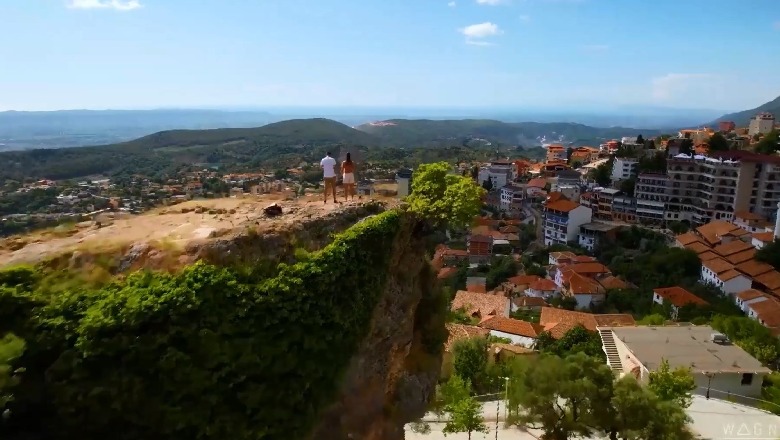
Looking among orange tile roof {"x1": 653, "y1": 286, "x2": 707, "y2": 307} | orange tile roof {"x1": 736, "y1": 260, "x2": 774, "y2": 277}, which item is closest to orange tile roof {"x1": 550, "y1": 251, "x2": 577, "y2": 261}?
orange tile roof {"x1": 653, "y1": 286, "x2": 707, "y2": 307}

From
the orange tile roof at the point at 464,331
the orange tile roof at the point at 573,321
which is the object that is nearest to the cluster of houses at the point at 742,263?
the orange tile roof at the point at 573,321

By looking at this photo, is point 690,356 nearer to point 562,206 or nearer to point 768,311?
point 768,311

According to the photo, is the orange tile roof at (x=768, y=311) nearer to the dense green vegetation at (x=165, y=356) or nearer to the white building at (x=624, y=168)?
the white building at (x=624, y=168)

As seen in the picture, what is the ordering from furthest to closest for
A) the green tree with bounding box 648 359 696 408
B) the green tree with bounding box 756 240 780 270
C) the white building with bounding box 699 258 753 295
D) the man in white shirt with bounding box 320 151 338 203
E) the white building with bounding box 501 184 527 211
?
the white building with bounding box 501 184 527 211
the green tree with bounding box 756 240 780 270
the white building with bounding box 699 258 753 295
the green tree with bounding box 648 359 696 408
the man in white shirt with bounding box 320 151 338 203

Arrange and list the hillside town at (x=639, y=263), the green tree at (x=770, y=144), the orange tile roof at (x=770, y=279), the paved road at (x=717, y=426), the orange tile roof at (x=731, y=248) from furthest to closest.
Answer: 1. the green tree at (x=770, y=144)
2. the orange tile roof at (x=731, y=248)
3. the orange tile roof at (x=770, y=279)
4. the hillside town at (x=639, y=263)
5. the paved road at (x=717, y=426)

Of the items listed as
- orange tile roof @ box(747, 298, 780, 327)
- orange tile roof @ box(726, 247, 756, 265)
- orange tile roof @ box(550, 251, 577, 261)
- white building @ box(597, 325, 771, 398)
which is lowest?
orange tile roof @ box(550, 251, 577, 261)

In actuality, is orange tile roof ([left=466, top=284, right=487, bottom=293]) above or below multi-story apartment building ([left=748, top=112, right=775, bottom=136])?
below

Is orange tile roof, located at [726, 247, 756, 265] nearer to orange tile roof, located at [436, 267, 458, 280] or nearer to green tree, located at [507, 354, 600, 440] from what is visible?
orange tile roof, located at [436, 267, 458, 280]

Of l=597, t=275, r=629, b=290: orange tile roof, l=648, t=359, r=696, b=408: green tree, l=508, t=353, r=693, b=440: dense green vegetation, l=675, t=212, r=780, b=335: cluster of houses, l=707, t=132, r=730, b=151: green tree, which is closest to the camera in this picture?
l=508, t=353, r=693, b=440: dense green vegetation
